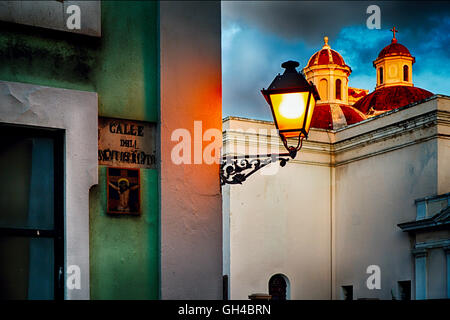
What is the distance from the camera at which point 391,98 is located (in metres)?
42.2

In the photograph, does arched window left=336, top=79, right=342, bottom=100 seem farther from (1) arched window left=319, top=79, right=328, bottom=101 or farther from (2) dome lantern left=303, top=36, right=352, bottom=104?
(1) arched window left=319, top=79, right=328, bottom=101

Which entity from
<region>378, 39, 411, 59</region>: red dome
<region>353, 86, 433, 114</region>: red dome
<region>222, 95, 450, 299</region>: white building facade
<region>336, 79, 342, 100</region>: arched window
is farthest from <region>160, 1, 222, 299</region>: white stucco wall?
<region>378, 39, 411, 59</region>: red dome

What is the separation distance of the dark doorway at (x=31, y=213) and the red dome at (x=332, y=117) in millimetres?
31105

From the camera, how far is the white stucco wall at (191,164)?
188 inches

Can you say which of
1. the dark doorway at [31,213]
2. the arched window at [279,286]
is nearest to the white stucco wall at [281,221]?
the arched window at [279,286]

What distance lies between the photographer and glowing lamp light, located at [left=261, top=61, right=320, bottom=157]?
5.40 meters

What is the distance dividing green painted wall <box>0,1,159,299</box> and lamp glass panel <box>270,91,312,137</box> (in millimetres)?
1008

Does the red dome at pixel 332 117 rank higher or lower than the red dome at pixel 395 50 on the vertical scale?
lower

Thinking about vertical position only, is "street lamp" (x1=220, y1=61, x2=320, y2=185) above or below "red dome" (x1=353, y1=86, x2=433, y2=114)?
below

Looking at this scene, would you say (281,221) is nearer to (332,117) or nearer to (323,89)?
(332,117)

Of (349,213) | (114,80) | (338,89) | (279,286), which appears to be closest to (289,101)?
(114,80)

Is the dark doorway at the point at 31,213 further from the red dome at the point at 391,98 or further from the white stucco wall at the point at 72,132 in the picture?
the red dome at the point at 391,98
